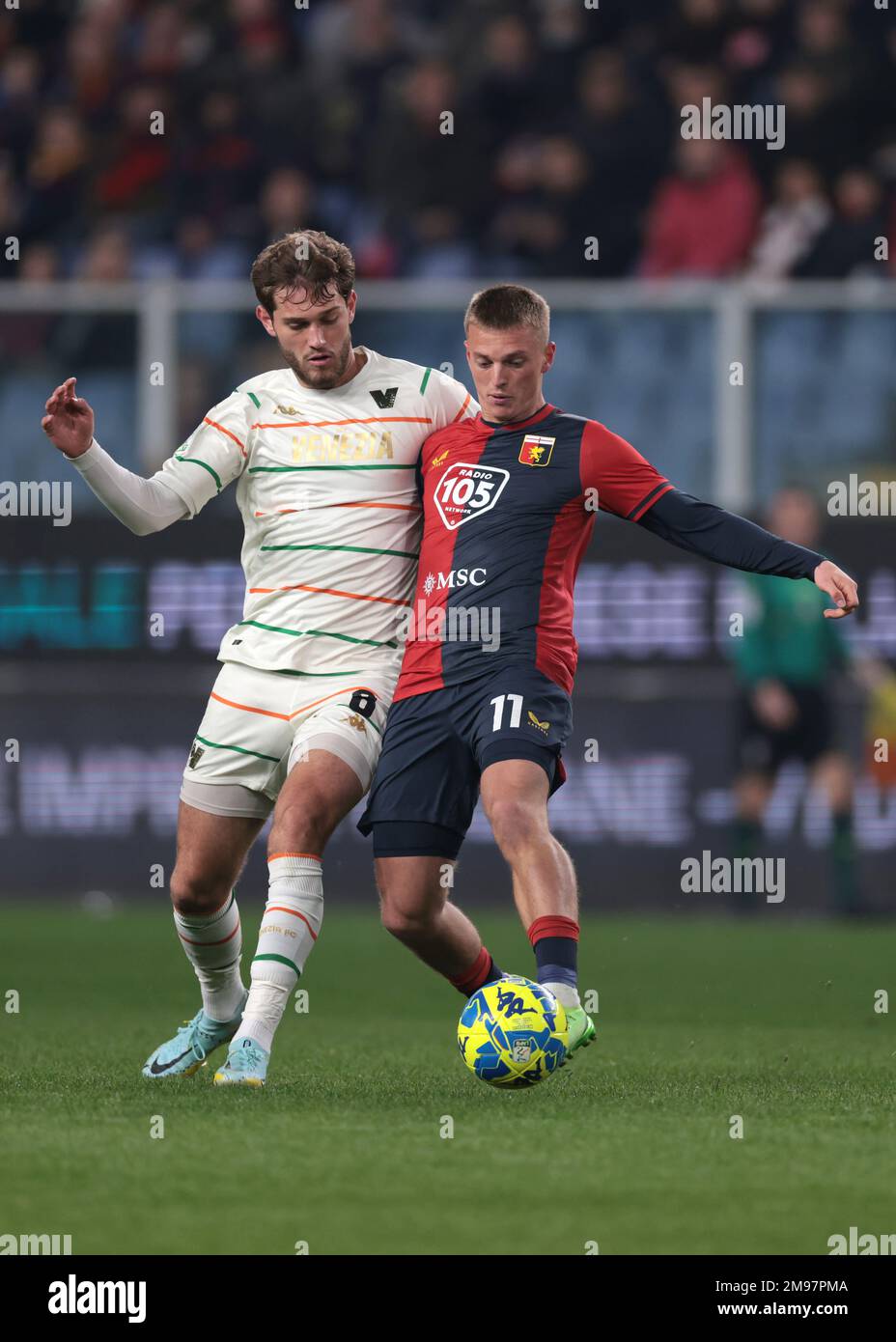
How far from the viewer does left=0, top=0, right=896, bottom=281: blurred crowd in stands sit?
14680mm

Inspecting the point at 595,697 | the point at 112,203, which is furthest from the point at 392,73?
the point at 595,697

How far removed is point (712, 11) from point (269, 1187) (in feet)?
41.3

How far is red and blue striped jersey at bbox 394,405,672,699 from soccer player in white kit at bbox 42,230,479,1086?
0.17 metres

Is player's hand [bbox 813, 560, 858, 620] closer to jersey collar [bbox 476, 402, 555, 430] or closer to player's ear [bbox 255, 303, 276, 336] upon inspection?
jersey collar [bbox 476, 402, 555, 430]

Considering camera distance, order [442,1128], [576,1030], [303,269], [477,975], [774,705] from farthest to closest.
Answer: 1. [774,705]
2. [477,975]
3. [303,269]
4. [576,1030]
5. [442,1128]

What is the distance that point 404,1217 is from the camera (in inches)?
171

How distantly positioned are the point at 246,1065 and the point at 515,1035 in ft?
2.56

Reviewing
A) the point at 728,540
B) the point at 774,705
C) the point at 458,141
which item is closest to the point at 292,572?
the point at 728,540

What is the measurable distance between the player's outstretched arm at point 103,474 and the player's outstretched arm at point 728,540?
134 centimetres

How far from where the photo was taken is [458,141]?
599 inches

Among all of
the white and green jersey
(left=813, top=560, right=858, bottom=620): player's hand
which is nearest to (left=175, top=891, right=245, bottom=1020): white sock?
the white and green jersey

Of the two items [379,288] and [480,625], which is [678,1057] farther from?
[379,288]

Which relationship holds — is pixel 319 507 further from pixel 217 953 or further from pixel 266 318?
pixel 217 953

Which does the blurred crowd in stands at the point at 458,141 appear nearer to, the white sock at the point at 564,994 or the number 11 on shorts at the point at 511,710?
the number 11 on shorts at the point at 511,710
